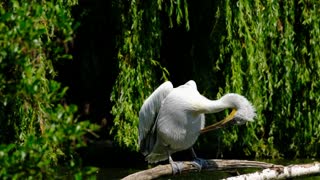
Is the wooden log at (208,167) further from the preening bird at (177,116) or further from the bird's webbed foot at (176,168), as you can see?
the preening bird at (177,116)

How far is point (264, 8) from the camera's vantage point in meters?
9.66

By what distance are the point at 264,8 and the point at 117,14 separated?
5.54 feet

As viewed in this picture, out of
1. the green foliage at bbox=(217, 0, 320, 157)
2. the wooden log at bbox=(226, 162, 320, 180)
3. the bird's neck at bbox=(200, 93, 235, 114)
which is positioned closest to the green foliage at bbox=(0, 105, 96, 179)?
the wooden log at bbox=(226, 162, 320, 180)

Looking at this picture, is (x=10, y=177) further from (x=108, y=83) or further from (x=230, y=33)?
(x=108, y=83)

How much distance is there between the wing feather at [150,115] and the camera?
7719 mm

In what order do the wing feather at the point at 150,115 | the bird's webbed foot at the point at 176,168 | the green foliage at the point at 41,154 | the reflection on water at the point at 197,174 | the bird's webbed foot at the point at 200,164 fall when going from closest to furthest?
1. the green foliage at the point at 41,154
2. the bird's webbed foot at the point at 176,168
3. the bird's webbed foot at the point at 200,164
4. the wing feather at the point at 150,115
5. the reflection on water at the point at 197,174

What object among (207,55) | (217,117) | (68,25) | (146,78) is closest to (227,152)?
(217,117)

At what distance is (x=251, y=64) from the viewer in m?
9.57

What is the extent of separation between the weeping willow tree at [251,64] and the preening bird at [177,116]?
150cm

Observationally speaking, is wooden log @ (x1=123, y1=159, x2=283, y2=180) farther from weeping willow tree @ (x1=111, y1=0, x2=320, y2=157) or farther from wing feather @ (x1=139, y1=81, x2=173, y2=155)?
weeping willow tree @ (x1=111, y1=0, x2=320, y2=157)

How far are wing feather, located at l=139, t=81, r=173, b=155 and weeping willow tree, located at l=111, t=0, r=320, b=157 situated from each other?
1.41 meters

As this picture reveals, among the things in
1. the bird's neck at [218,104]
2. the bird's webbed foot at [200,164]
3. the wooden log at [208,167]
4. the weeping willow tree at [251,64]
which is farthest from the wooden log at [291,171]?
the weeping willow tree at [251,64]

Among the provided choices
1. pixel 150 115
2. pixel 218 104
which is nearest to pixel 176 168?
pixel 218 104

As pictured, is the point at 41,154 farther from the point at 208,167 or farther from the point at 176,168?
the point at 208,167
